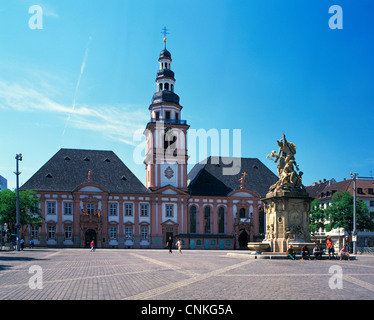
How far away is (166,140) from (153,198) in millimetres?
9944

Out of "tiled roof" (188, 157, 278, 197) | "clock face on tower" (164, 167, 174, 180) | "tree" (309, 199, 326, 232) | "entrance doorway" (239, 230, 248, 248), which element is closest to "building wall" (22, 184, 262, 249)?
"entrance doorway" (239, 230, 248, 248)

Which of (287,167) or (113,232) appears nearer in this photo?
(287,167)

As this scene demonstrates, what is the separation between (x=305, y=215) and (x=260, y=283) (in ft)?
63.1

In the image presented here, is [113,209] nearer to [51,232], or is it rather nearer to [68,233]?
[68,233]

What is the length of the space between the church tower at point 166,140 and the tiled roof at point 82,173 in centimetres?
368

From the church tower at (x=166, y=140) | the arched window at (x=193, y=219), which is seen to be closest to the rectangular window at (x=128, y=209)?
the church tower at (x=166, y=140)

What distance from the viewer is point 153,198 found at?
78.2 meters

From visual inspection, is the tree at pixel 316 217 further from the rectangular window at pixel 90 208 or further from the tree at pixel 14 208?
the tree at pixel 14 208

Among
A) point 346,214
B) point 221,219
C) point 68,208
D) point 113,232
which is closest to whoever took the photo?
point 346,214

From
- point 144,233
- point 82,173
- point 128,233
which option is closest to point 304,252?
point 144,233

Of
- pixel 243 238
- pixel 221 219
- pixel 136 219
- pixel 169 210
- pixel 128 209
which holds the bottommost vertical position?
pixel 243 238

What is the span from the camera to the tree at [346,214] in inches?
2933

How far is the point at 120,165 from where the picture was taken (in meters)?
82.0
